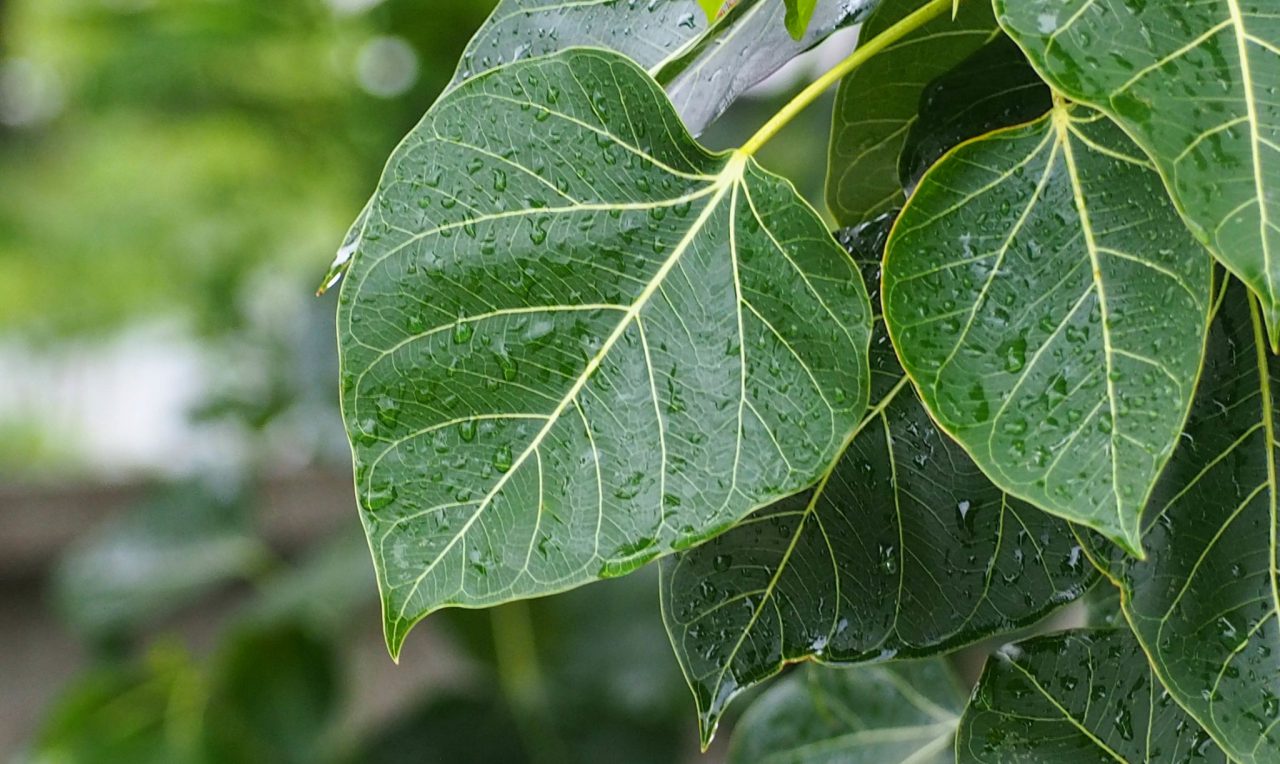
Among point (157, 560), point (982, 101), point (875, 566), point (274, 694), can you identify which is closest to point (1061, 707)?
point (875, 566)

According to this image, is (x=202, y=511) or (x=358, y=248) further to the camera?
(x=202, y=511)

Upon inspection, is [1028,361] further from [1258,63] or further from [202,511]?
[202,511]

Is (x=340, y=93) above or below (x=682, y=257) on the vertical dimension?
below

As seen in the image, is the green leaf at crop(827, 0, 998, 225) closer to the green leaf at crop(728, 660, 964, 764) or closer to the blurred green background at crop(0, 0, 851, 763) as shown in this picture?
the green leaf at crop(728, 660, 964, 764)

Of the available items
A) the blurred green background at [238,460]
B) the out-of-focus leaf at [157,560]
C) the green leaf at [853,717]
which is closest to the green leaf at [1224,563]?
the green leaf at [853,717]

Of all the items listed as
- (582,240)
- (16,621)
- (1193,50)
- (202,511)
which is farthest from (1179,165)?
(16,621)

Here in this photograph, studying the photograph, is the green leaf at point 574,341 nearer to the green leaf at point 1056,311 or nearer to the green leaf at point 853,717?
the green leaf at point 1056,311
